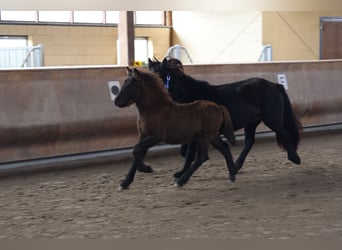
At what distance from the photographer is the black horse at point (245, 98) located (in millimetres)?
7172

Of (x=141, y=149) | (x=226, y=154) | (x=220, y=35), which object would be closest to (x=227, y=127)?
(x=226, y=154)

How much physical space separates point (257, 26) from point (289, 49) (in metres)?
1.70

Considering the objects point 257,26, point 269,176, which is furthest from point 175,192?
point 257,26

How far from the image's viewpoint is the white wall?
25.0m

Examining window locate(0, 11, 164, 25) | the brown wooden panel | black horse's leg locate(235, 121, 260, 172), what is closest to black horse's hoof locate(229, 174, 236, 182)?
black horse's leg locate(235, 121, 260, 172)

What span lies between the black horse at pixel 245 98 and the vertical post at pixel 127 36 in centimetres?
345

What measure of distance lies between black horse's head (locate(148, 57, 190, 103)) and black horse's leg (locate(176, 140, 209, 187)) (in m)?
0.72

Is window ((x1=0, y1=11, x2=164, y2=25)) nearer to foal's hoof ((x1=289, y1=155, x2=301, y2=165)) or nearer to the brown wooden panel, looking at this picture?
the brown wooden panel

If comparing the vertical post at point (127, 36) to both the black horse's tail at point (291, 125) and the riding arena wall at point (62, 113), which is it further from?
the black horse's tail at point (291, 125)

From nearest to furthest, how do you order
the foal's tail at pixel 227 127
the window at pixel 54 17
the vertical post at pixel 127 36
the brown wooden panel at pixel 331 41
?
the foal's tail at pixel 227 127
the vertical post at pixel 127 36
the window at pixel 54 17
the brown wooden panel at pixel 331 41

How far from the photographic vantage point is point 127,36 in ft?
35.4

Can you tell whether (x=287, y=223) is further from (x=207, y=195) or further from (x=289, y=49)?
(x=289, y=49)

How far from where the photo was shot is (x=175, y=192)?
6594 mm

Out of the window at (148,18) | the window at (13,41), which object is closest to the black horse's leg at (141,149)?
the window at (13,41)
